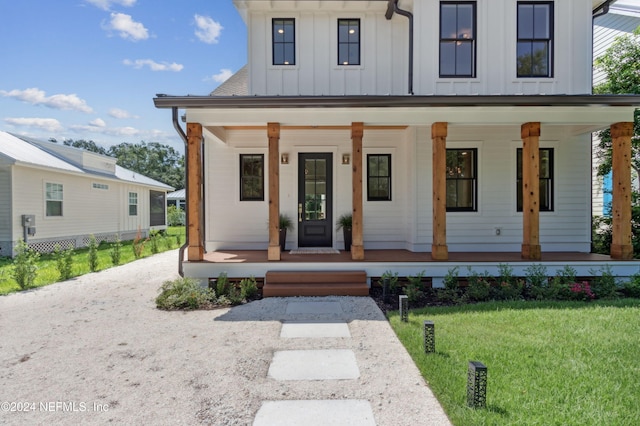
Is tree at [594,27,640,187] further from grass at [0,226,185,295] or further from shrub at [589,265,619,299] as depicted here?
grass at [0,226,185,295]

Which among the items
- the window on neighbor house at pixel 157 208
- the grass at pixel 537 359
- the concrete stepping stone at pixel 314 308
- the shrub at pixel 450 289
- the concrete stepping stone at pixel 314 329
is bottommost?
the concrete stepping stone at pixel 314 329

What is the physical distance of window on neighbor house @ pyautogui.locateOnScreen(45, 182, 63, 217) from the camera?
11.9 metres

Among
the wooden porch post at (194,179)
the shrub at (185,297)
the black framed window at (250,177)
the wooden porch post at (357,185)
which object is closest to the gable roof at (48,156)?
the black framed window at (250,177)

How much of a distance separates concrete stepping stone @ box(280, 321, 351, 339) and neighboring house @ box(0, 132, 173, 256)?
662 cm

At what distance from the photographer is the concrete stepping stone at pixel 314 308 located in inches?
208

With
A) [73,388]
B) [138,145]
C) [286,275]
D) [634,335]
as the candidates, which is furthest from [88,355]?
[138,145]

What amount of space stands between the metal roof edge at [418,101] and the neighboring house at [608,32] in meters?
5.17

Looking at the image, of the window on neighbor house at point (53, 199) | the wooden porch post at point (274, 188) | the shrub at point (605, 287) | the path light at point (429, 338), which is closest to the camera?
the path light at point (429, 338)

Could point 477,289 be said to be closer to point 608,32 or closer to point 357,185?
point 357,185

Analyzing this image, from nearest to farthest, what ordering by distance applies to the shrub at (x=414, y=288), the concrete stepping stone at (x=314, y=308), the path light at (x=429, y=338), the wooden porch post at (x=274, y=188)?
the path light at (x=429, y=338), the concrete stepping stone at (x=314, y=308), the shrub at (x=414, y=288), the wooden porch post at (x=274, y=188)

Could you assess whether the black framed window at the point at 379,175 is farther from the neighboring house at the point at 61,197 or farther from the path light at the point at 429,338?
the neighboring house at the point at 61,197

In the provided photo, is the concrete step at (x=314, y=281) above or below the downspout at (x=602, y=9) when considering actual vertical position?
below

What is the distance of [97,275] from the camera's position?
324 inches

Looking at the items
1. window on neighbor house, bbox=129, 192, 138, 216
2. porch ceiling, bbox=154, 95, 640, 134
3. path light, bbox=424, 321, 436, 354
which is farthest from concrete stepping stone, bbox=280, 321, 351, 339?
window on neighbor house, bbox=129, 192, 138, 216
